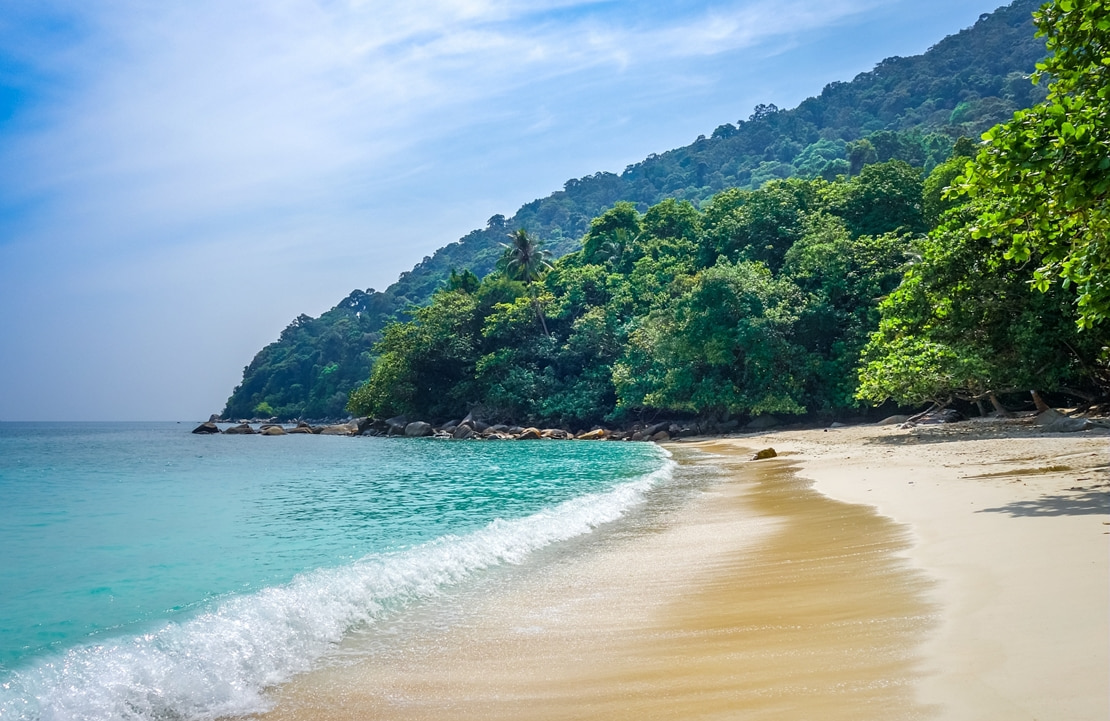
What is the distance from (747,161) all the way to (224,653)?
176473mm

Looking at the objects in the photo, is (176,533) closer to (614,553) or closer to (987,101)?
(614,553)

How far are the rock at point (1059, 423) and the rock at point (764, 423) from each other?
2001cm

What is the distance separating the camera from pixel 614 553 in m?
8.86

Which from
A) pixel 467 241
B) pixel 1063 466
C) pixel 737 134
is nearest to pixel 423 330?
pixel 1063 466

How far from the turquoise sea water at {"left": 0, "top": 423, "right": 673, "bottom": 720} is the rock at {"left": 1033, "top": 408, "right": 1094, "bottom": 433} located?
32.2 feet

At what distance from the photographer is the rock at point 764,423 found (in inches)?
1577

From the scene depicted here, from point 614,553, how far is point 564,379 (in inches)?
1703

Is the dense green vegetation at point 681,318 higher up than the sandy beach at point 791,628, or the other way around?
the dense green vegetation at point 681,318

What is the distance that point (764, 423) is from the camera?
40312 millimetres

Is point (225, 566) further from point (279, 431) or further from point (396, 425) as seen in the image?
point (279, 431)

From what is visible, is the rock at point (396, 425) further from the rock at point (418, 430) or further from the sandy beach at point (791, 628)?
the sandy beach at point (791, 628)

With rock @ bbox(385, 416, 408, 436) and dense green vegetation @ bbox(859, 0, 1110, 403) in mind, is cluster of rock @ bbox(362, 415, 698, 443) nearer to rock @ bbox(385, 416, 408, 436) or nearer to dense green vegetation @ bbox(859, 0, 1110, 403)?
rock @ bbox(385, 416, 408, 436)

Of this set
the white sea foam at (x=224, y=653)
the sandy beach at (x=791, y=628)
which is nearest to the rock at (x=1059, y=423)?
the sandy beach at (x=791, y=628)

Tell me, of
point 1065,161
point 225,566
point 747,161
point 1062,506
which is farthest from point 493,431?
point 747,161
